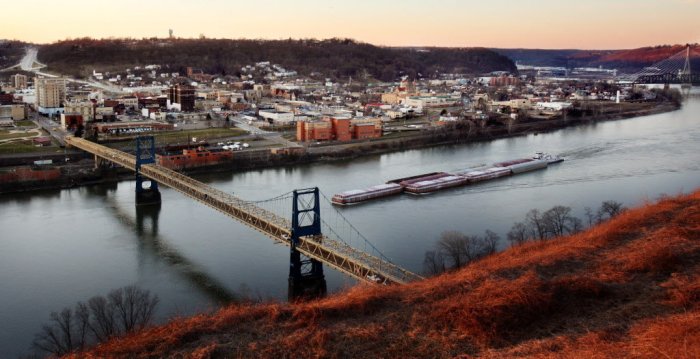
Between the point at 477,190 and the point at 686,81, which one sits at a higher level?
the point at 686,81

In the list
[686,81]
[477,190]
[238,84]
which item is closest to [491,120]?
[477,190]

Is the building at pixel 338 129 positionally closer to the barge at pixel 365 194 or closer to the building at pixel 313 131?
the building at pixel 313 131

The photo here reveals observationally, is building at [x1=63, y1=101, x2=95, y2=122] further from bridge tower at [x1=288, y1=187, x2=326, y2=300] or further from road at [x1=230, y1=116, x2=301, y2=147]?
bridge tower at [x1=288, y1=187, x2=326, y2=300]

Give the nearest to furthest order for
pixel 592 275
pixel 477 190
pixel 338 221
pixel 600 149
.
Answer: pixel 592 275
pixel 338 221
pixel 477 190
pixel 600 149

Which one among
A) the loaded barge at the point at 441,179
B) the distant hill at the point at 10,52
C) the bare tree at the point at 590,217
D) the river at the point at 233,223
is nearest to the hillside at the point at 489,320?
the river at the point at 233,223

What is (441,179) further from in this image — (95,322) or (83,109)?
(83,109)

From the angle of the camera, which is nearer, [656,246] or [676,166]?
[656,246]

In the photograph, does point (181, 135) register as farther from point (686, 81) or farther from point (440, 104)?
point (686, 81)
